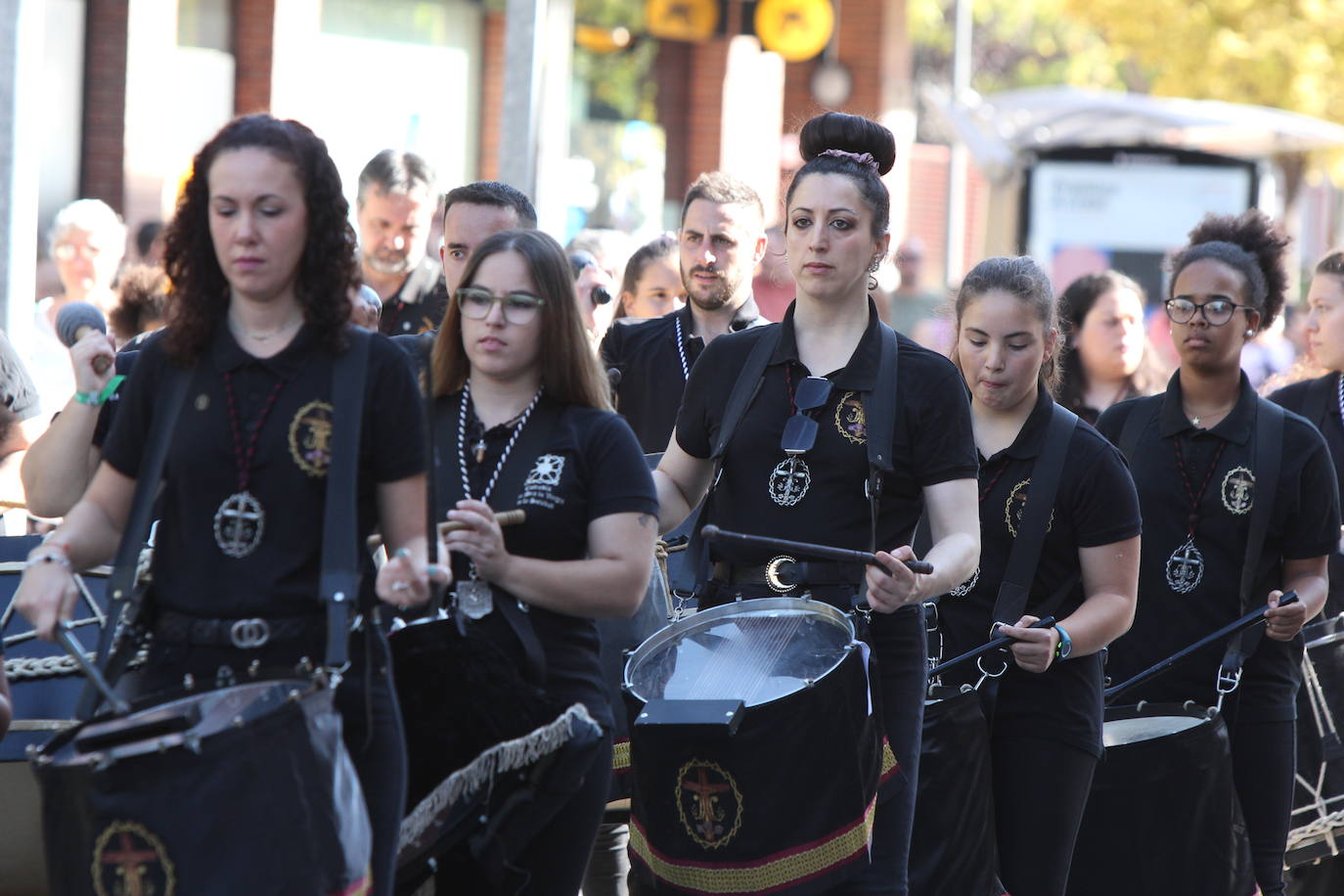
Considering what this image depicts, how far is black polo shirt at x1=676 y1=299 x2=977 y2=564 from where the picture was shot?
414cm

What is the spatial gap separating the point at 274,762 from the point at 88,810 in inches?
11.2

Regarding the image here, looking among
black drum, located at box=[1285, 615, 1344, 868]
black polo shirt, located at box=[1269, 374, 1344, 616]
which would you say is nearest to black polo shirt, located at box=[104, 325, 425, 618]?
black drum, located at box=[1285, 615, 1344, 868]

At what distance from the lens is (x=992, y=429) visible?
16.4 feet

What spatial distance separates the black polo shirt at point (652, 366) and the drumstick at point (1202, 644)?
1655mm

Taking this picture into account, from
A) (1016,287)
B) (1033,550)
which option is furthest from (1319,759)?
(1016,287)

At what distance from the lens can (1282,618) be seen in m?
5.26

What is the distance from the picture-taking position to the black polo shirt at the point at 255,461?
3.21 metres

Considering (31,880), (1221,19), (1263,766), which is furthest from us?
(1221,19)

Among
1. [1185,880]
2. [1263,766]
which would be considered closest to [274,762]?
[1185,880]

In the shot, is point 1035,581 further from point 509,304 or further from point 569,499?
point 509,304

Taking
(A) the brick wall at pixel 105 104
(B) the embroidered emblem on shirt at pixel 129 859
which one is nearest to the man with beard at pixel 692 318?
(B) the embroidered emblem on shirt at pixel 129 859

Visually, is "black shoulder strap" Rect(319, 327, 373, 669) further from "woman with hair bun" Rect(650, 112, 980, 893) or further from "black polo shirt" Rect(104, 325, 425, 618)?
"woman with hair bun" Rect(650, 112, 980, 893)

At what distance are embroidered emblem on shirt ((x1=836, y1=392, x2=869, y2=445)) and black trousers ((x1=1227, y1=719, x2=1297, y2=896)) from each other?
1947 mm

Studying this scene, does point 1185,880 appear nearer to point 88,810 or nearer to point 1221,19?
point 88,810
